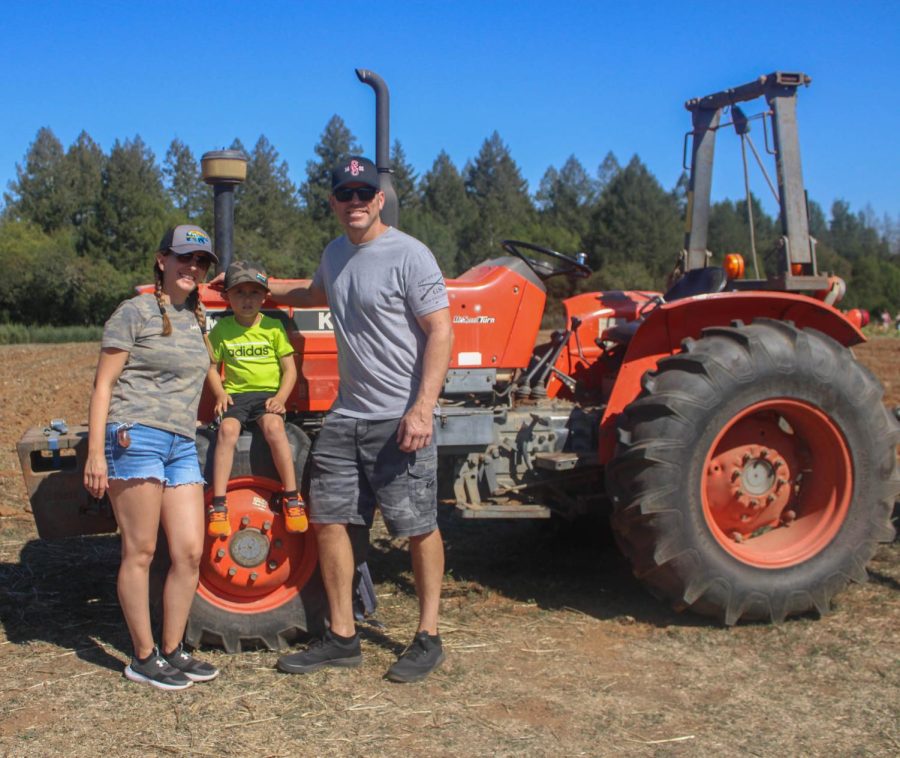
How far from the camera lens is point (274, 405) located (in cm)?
377

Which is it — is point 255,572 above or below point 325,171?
below

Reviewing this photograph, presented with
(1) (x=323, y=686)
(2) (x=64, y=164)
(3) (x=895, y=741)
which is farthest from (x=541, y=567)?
(2) (x=64, y=164)

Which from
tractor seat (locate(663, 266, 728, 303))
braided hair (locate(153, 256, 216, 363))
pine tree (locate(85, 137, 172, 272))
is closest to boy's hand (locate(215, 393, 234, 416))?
braided hair (locate(153, 256, 216, 363))

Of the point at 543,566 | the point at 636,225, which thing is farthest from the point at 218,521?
the point at 636,225

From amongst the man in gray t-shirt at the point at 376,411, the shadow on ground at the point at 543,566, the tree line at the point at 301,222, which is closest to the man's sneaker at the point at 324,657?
the man in gray t-shirt at the point at 376,411

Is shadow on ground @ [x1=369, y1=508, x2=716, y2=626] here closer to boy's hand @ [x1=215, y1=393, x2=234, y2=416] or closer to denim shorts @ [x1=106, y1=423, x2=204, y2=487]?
boy's hand @ [x1=215, y1=393, x2=234, y2=416]

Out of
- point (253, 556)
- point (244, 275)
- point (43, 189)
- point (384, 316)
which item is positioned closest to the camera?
point (384, 316)

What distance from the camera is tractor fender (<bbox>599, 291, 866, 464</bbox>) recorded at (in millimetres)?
4406

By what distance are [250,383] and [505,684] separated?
1.48 m

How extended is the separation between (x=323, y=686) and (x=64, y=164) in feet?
223

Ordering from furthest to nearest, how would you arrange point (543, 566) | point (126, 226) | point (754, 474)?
point (126, 226), point (543, 566), point (754, 474)

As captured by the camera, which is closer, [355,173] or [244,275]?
[355,173]

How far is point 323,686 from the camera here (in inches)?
139

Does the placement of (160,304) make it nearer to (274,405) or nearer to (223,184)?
(274,405)
